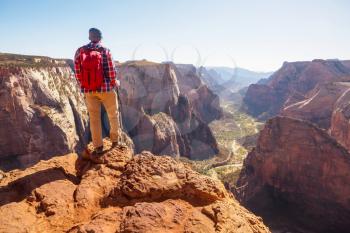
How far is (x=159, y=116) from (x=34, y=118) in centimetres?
3722

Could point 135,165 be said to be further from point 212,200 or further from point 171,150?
point 171,150

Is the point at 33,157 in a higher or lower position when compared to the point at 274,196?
higher

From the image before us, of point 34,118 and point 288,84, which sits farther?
point 288,84

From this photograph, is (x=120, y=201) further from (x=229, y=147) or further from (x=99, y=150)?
(x=229, y=147)

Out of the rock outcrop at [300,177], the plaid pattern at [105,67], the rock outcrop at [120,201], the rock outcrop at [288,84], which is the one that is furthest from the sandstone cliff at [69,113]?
the rock outcrop at [288,84]

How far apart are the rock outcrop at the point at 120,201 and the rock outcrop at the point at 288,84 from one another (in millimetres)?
131525

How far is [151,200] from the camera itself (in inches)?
261

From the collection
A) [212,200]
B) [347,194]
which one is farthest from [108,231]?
[347,194]

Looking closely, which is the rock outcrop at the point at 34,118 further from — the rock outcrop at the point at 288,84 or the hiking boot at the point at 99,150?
the rock outcrop at the point at 288,84

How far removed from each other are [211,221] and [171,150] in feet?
217

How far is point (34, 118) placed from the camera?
4250cm

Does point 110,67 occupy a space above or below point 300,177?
above

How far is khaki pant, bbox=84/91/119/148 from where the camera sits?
30.1ft

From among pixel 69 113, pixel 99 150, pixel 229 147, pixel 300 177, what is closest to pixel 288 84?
pixel 229 147
